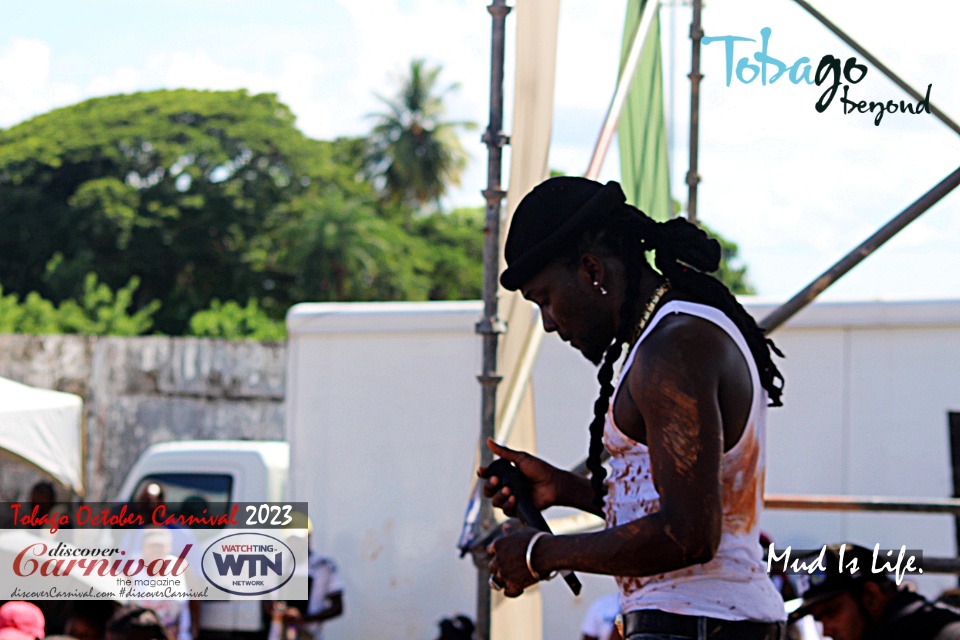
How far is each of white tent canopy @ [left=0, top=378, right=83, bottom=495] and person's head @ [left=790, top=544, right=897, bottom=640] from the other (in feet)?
21.3

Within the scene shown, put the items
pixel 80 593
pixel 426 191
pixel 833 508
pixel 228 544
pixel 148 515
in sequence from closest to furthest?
pixel 833 508 < pixel 80 593 < pixel 228 544 < pixel 148 515 < pixel 426 191

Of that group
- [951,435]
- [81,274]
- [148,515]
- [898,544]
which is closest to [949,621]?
[951,435]

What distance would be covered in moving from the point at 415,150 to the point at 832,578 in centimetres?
3331

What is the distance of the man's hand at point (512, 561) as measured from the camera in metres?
1.71

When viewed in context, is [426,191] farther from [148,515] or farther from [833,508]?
[833,508]

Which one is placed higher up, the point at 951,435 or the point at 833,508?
the point at 951,435

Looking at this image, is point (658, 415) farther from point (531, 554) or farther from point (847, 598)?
point (847, 598)

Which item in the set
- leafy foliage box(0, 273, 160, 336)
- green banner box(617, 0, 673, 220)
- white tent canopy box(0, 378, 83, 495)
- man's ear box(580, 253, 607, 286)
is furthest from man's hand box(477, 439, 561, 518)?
leafy foliage box(0, 273, 160, 336)

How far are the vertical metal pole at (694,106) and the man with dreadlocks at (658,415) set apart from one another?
6.75ft

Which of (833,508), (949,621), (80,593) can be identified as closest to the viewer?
(949,621)

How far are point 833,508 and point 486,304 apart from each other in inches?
54.0

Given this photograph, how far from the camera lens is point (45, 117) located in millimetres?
36312

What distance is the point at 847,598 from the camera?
3193 millimetres

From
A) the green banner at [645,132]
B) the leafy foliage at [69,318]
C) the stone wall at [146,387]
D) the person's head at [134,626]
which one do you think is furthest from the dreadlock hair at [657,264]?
the leafy foliage at [69,318]
